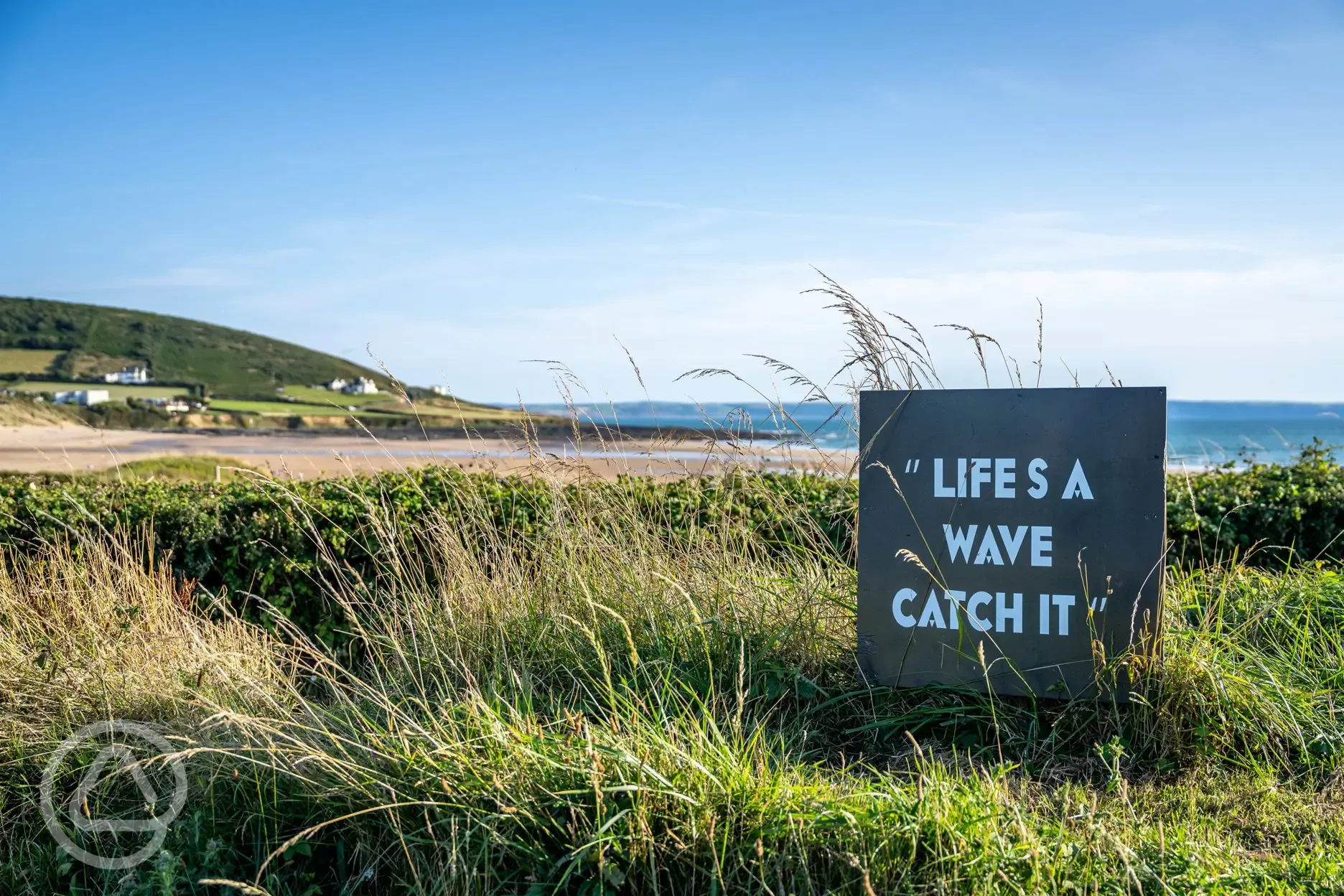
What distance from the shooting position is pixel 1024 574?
350 cm

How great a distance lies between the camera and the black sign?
3453 mm

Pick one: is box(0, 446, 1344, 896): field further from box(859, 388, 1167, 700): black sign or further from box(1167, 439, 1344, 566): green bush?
box(1167, 439, 1344, 566): green bush

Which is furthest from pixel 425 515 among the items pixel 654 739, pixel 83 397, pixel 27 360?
pixel 27 360

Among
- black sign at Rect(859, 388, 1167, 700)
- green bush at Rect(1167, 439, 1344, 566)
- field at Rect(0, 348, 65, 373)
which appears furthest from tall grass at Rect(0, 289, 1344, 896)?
field at Rect(0, 348, 65, 373)

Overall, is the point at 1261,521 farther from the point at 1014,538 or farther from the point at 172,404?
the point at 172,404

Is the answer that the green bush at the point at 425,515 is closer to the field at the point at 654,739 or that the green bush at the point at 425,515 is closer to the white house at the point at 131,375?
the field at the point at 654,739

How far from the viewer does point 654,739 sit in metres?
2.58

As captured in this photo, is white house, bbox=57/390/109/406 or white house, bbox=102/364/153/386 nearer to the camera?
white house, bbox=57/390/109/406

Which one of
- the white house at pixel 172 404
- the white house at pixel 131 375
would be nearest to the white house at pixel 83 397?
the white house at pixel 172 404

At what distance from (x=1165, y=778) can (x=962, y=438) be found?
4.69 feet

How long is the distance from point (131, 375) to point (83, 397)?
1083 centimetres

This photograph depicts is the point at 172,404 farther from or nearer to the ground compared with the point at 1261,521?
farther from the ground

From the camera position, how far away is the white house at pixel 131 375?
51763mm

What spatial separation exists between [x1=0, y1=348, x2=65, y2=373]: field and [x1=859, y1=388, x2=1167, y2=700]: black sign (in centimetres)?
5811
